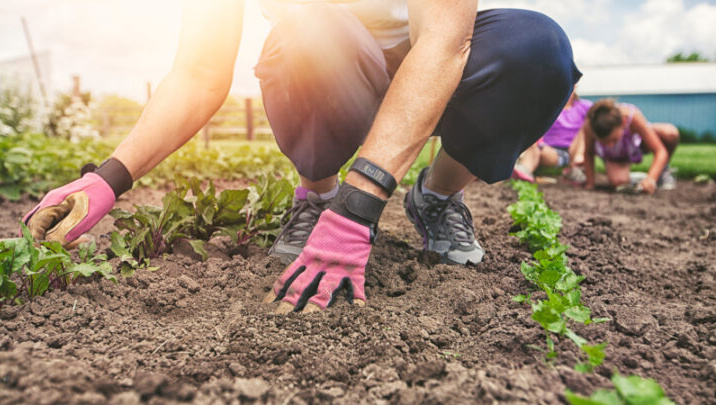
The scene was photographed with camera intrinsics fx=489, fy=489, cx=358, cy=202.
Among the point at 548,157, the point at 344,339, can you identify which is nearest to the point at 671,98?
the point at 548,157

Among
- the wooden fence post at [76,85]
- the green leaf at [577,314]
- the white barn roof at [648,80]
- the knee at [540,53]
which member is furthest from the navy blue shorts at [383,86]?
the white barn roof at [648,80]

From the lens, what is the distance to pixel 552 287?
5.13ft

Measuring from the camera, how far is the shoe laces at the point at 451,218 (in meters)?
2.19

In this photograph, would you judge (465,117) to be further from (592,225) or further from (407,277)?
(592,225)

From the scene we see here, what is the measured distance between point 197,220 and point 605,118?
17.9ft

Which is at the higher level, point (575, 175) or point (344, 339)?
point (344, 339)

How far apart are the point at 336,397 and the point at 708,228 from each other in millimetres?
3617

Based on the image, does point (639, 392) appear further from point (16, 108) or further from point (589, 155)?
point (16, 108)

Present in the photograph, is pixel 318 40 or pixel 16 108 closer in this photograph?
pixel 318 40

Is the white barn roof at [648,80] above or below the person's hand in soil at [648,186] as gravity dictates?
below

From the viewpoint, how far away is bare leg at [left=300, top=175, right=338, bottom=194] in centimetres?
224

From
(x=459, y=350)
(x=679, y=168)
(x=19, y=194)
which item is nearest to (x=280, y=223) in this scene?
(x=459, y=350)

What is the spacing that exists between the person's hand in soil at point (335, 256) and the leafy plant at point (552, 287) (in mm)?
489

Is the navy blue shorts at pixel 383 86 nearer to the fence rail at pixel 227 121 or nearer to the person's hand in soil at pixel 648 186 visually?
the person's hand in soil at pixel 648 186
